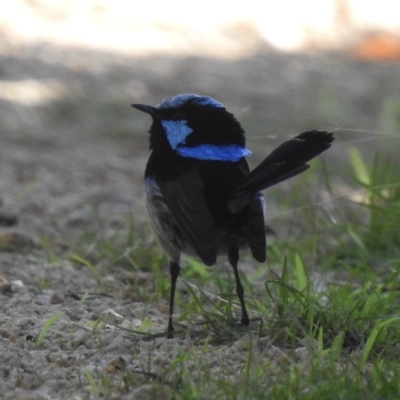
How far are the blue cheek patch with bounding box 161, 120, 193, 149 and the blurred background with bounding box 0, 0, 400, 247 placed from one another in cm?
180

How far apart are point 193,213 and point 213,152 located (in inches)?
15.3

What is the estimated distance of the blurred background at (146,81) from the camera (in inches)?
280

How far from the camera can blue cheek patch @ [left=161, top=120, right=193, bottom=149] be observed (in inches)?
165

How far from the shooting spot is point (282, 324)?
145 inches

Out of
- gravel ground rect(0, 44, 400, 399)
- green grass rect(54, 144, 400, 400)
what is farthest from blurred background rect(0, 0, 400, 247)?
green grass rect(54, 144, 400, 400)

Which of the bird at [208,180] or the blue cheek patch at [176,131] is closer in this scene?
the bird at [208,180]

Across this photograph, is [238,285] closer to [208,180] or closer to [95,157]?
[208,180]

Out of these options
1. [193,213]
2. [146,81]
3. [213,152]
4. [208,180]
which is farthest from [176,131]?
[146,81]

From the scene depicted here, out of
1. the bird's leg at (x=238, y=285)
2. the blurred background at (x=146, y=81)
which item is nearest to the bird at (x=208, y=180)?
the bird's leg at (x=238, y=285)

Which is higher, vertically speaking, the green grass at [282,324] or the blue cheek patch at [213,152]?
the blue cheek patch at [213,152]

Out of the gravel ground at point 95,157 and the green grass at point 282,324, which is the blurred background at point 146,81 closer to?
the gravel ground at point 95,157

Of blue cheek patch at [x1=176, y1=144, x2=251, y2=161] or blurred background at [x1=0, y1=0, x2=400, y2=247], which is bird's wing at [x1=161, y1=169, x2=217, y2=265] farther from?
blurred background at [x1=0, y1=0, x2=400, y2=247]

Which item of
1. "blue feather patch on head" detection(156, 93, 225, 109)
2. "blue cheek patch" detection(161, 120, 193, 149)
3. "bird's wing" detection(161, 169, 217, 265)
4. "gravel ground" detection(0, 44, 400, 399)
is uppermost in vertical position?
"blue feather patch on head" detection(156, 93, 225, 109)

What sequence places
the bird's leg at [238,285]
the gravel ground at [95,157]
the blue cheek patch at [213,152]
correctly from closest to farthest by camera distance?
the gravel ground at [95,157] < the bird's leg at [238,285] < the blue cheek patch at [213,152]
